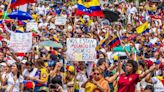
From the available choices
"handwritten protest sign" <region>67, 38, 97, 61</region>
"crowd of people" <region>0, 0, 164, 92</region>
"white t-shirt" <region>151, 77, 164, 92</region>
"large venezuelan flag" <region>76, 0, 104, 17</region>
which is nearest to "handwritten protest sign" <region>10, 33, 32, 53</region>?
"crowd of people" <region>0, 0, 164, 92</region>

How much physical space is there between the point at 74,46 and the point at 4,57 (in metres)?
1.88

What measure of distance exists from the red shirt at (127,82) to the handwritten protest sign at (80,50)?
8.78 feet

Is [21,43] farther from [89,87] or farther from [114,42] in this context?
[89,87]

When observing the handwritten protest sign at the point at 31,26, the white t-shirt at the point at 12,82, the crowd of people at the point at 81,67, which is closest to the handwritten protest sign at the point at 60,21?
the crowd of people at the point at 81,67

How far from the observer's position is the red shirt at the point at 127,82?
407 inches

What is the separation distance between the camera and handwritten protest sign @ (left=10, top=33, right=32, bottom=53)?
47.1ft

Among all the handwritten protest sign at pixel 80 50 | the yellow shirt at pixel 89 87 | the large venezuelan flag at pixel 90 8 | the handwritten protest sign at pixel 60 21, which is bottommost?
the handwritten protest sign at pixel 60 21

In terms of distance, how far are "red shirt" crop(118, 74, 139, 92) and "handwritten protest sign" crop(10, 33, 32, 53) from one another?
168 inches

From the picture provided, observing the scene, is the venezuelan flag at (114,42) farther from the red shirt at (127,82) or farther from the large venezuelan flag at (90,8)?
the red shirt at (127,82)

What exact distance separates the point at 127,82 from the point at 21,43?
464 centimetres

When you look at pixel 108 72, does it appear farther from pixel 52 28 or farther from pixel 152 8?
Result: pixel 152 8

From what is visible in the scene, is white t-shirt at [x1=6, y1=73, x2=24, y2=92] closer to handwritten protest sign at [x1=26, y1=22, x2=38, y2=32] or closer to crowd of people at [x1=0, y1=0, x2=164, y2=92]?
Result: crowd of people at [x1=0, y1=0, x2=164, y2=92]

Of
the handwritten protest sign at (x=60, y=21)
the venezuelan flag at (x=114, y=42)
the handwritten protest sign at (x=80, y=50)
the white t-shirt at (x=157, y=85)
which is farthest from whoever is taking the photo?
the handwritten protest sign at (x=60, y=21)

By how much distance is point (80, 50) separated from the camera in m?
13.3
